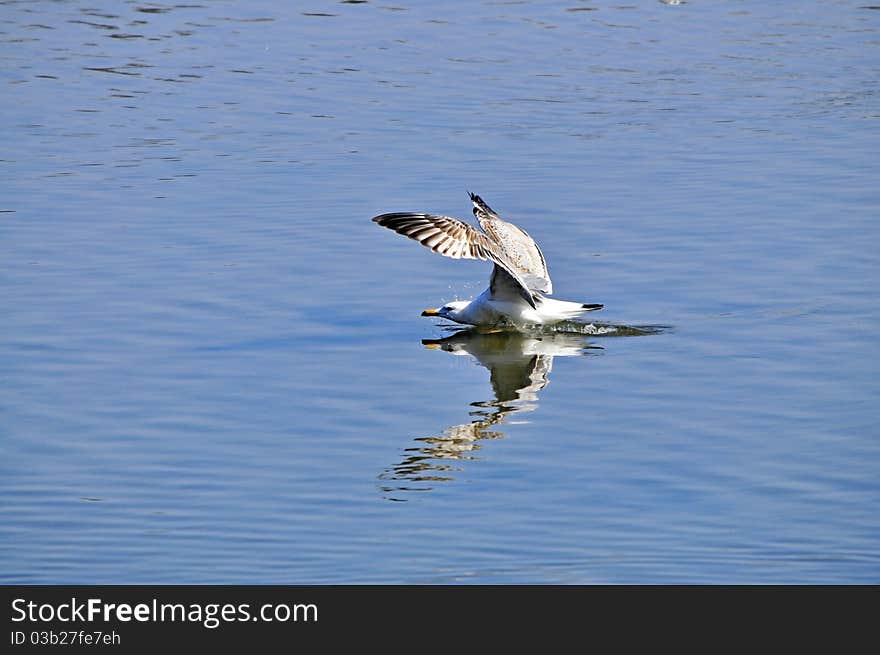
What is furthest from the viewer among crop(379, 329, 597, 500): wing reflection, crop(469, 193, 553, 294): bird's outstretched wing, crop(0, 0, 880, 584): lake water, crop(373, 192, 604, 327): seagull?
crop(469, 193, 553, 294): bird's outstretched wing

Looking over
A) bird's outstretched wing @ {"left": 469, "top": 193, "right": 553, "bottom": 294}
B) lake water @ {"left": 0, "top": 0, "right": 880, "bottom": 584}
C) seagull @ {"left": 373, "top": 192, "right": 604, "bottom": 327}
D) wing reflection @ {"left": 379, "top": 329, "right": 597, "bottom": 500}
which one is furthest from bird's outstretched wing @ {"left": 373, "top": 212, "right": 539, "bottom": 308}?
lake water @ {"left": 0, "top": 0, "right": 880, "bottom": 584}

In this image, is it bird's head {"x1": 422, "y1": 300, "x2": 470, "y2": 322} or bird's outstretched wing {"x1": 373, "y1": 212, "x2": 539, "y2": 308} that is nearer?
bird's outstretched wing {"x1": 373, "y1": 212, "x2": 539, "y2": 308}

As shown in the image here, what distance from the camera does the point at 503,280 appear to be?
1430 cm

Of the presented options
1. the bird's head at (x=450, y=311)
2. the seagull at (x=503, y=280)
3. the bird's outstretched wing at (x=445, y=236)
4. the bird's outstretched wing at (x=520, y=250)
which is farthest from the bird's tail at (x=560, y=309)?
the bird's head at (x=450, y=311)

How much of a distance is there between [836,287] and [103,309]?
6729 millimetres

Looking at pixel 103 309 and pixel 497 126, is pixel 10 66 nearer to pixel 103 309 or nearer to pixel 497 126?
pixel 497 126

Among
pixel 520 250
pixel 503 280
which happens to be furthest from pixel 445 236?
pixel 520 250

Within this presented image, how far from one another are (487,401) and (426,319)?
2.55 meters

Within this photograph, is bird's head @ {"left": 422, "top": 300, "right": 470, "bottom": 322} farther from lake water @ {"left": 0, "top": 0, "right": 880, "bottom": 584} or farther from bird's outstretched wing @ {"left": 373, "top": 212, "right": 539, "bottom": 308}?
bird's outstretched wing @ {"left": 373, "top": 212, "right": 539, "bottom": 308}

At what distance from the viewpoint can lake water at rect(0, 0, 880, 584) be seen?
30.1 ft

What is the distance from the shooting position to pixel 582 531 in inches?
359

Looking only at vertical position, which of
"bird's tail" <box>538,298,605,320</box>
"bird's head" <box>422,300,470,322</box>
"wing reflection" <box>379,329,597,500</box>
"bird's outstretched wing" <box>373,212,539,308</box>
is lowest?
"wing reflection" <box>379,329,597,500</box>

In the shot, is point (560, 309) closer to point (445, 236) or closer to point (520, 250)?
point (520, 250)

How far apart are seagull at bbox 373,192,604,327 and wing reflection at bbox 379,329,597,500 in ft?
0.66
